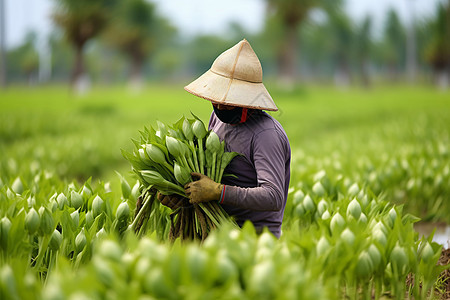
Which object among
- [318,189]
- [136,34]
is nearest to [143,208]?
[318,189]

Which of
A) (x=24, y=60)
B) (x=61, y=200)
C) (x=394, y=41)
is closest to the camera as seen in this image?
(x=61, y=200)

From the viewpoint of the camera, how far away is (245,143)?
2277 millimetres

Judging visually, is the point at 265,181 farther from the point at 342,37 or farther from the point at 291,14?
the point at 342,37

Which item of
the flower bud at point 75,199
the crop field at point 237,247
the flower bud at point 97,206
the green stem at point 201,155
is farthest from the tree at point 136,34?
the green stem at point 201,155

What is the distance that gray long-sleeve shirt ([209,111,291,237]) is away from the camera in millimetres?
2111

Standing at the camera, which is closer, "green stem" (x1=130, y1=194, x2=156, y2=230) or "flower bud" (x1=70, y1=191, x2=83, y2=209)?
"green stem" (x1=130, y1=194, x2=156, y2=230)

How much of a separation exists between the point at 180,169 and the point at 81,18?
23687mm

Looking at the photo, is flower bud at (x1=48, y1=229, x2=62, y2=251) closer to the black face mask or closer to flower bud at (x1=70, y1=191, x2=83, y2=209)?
flower bud at (x1=70, y1=191, x2=83, y2=209)

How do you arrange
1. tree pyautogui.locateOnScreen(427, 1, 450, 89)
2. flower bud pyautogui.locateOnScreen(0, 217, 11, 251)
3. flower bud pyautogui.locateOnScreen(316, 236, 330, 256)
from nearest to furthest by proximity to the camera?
flower bud pyautogui.locateOnScreen(316, 236, 330, 256), flower bud pyautogui.locateOnScreen(0, 217, 11, 251), tree pyautogui.locateOnScreen(427, 1, 450, 89)

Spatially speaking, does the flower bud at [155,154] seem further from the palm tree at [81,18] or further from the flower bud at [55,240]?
the palm tree at [81,18]

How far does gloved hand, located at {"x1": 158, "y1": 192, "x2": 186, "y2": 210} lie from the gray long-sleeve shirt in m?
0.24

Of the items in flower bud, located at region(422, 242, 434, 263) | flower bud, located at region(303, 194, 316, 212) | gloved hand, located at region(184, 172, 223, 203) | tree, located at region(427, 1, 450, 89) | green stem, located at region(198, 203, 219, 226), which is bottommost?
flower bud, located at region(303, 194, 316, 212)

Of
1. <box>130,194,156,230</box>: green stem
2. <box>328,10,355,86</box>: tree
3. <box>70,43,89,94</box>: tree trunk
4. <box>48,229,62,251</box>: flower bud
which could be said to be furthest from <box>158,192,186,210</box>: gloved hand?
<box>328,10,355,86</box>: tree

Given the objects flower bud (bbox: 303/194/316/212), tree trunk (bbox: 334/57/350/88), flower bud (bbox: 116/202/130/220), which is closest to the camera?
flower bud (bbox: 116/202/130/220)
